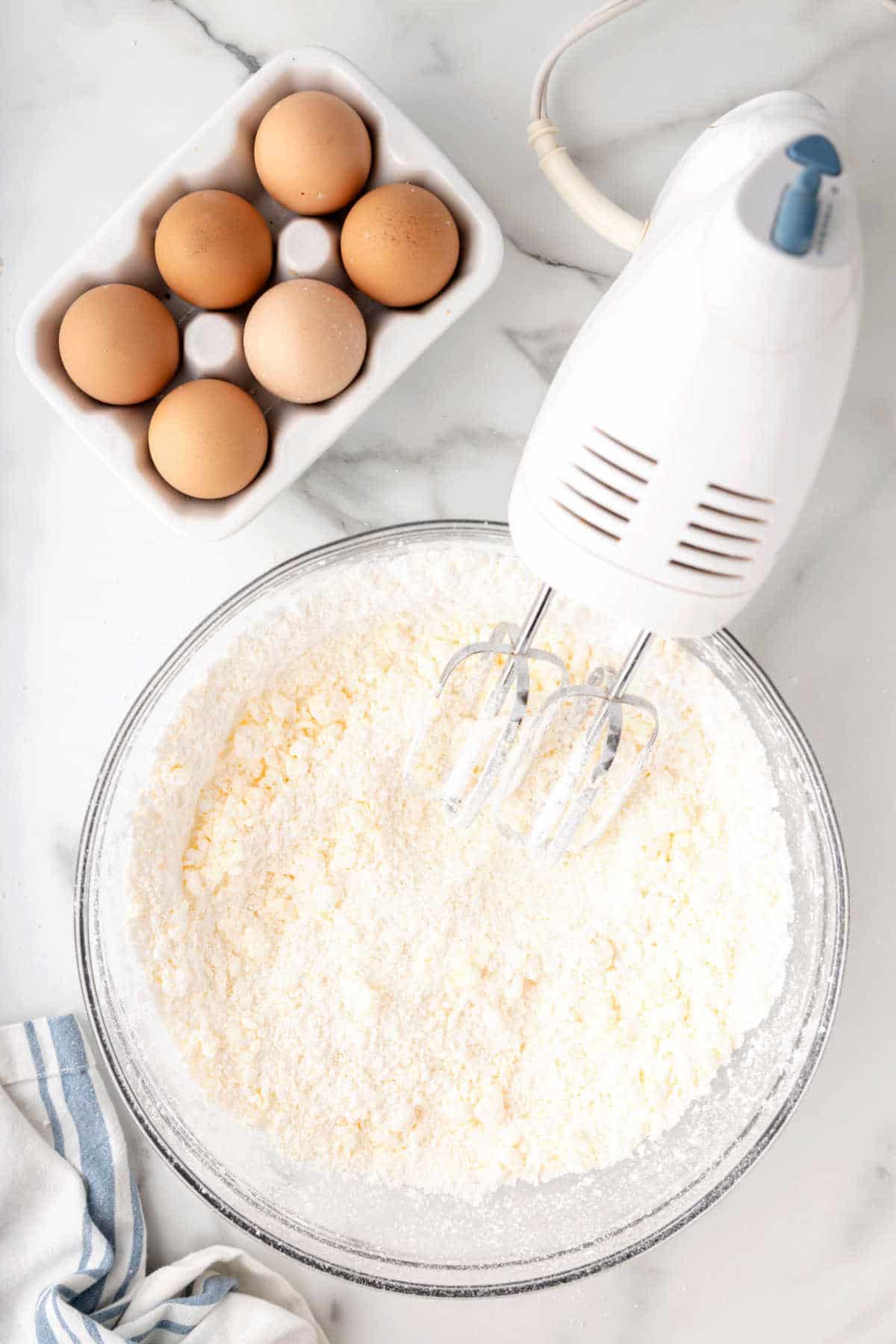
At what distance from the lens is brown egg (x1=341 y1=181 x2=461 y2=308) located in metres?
0.80

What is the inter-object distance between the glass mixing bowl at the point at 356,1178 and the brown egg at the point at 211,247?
0.68 feet

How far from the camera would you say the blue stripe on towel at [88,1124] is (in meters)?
0.94

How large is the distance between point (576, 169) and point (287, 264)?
0.79 feet

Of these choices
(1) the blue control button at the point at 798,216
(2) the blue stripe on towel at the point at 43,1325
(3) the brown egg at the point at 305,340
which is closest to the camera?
(1) the blue control button at the point at 798,216

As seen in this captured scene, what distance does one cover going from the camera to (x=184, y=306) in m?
0.89

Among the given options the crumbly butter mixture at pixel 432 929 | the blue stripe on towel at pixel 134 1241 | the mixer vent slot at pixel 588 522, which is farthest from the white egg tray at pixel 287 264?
the blue stripe on towel at pixel 134 1241

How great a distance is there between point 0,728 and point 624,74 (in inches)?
29.3

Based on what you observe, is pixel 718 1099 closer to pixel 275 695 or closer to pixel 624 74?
pixel 275 695

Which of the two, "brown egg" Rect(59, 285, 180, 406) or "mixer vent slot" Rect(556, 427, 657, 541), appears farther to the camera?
"brown egg" Rect(59, 285, 180, 406)

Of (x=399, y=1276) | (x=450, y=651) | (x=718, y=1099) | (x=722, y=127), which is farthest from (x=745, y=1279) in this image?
(x=722, y=127)

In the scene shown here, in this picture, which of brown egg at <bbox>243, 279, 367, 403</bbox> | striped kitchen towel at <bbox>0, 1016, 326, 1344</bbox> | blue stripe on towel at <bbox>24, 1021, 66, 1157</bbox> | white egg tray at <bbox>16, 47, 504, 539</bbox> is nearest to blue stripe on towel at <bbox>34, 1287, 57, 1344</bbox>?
striped kitchen towel at <bbox>0, 1016, 326, 1344</bbox>

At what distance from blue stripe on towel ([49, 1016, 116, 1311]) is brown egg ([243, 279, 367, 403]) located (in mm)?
555

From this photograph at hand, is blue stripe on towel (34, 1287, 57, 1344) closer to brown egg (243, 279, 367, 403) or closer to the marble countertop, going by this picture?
the marble countertop

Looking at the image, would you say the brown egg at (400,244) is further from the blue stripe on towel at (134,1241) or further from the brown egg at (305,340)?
the blue stripe on towel at (134,1241)
